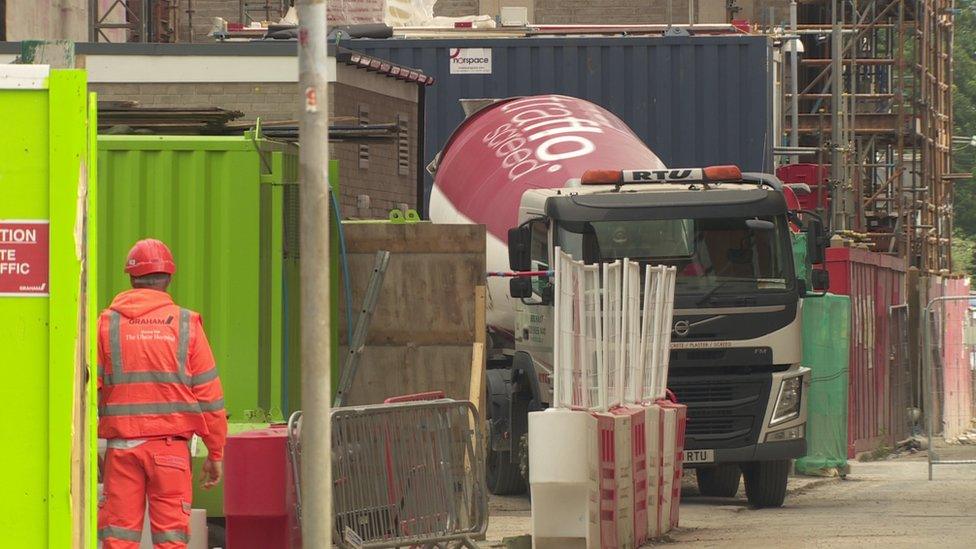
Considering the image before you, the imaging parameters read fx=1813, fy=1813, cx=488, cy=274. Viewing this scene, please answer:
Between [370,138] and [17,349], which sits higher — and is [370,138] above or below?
above

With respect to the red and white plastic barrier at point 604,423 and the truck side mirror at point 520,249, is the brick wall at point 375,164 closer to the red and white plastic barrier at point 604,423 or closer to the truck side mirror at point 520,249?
the truck side mirror at point 520,249

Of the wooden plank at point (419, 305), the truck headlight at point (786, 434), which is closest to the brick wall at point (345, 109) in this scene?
the truck headlight at point (786, 434)

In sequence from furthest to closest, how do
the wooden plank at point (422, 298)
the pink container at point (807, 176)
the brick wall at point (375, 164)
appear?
the pink container at point (807, 176), the brick wall at point (375, 164), the wooden plank at point (422, 298)

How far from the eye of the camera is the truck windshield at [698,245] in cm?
1527

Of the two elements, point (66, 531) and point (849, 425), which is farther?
point (849, 425)

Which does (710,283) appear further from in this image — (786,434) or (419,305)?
(419,305)

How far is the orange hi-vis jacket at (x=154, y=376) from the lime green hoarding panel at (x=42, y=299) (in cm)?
169

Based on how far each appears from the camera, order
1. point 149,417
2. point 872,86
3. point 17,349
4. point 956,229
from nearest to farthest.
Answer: point 17,349, point 149,417, point 872,86, point 956,229

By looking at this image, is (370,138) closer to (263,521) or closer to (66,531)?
(263,521)

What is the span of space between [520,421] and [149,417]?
7872mm

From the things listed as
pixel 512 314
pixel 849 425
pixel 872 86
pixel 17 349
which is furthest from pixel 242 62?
pixel 872 86

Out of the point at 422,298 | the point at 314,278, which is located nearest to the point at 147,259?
Answer: the point at 314,278

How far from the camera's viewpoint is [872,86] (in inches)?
1513

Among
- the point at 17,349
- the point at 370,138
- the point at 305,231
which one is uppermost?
the point at 370,138
